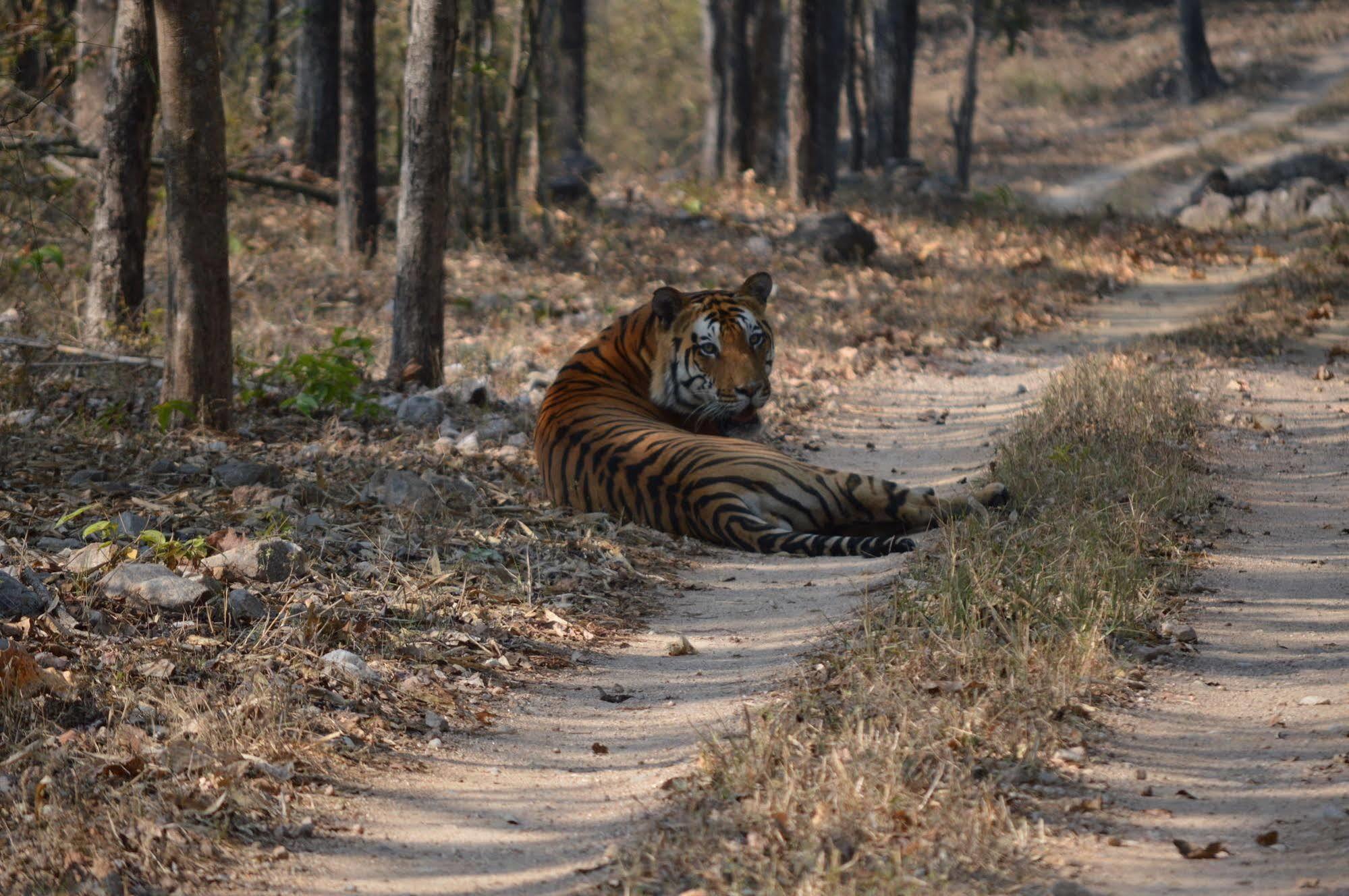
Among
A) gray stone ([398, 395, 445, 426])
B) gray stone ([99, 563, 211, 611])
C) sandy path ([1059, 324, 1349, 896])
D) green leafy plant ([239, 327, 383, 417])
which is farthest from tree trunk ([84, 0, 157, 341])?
sandy path ([1059, 324, 1349, 896])

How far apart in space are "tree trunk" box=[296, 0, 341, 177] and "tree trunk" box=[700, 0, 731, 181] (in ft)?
26.7

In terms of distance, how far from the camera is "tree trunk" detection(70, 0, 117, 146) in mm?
12156

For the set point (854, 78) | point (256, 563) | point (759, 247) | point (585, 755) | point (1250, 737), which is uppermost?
point (854, 78)

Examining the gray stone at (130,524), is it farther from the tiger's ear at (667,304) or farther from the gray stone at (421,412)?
the tiger's ear at (667,304)

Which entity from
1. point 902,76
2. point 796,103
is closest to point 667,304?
point 796,103

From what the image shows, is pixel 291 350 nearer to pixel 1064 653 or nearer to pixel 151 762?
pixel 151 762

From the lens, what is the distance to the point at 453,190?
1516cm

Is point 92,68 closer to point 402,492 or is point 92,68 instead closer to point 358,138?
point 358,138

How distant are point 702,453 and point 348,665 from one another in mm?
2494

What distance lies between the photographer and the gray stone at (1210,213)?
1895cm

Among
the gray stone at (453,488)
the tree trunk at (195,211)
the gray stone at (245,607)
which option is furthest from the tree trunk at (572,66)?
A: the gray stone at (245,607)

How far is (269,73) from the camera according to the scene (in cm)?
1898

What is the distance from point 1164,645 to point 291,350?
6862mm

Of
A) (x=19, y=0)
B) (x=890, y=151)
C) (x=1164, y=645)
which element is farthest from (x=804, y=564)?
(x=890, y=151)
